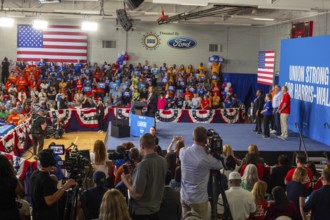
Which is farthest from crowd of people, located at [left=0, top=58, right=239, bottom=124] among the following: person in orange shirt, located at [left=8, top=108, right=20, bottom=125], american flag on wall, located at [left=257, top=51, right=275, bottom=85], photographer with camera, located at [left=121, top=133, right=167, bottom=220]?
photographer with camera, located at [left=121, top=133, right=167, bottom=220]

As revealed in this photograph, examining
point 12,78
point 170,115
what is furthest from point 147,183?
point 12,78

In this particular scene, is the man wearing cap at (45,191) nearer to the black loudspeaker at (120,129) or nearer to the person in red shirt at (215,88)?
the black loudspeaker at (120,129)

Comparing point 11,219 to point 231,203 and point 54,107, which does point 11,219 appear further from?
point 54,107

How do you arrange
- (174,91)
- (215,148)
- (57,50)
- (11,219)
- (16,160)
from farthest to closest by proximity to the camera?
(57,50), (174,91), (16,160), (215,148), (11,219)

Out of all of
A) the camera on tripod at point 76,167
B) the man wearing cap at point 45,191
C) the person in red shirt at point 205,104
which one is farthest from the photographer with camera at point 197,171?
the person in red shirt at point 205,104

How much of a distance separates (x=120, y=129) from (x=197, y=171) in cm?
997

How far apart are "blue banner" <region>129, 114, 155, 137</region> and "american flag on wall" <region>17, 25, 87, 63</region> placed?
1294 centimetres

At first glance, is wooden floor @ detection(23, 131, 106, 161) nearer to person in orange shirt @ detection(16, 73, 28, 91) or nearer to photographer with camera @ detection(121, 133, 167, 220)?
person in orange shirt @ detection(16, 73, 28, 91)

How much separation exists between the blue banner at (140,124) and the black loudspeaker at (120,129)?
299 millimetres

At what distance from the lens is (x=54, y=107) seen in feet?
70.2

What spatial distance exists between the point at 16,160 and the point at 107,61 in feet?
63.2

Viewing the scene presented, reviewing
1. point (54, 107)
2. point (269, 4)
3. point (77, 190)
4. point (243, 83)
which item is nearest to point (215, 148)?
point (77, 190)

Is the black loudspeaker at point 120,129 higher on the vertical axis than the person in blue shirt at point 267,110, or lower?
lower

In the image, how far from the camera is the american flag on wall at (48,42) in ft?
89.9
